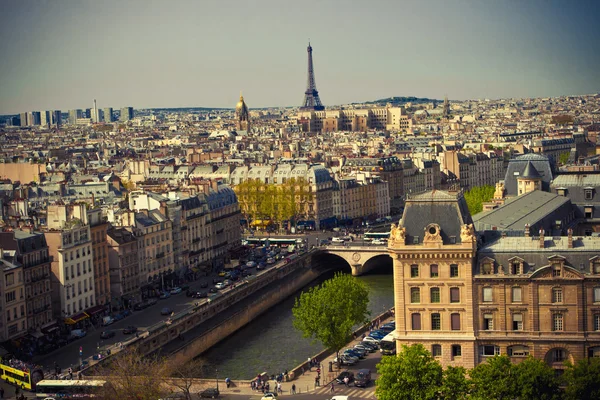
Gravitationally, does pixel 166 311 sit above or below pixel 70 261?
below

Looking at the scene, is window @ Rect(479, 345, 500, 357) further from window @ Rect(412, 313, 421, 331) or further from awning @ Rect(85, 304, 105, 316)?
awning @ Rect(85, 304, 105, 316)

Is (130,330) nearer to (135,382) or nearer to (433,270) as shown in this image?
(135,382)

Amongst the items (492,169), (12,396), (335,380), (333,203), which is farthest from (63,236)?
(492,169)

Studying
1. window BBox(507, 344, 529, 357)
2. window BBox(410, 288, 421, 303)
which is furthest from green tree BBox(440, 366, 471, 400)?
window BBox(410, 288, 421, 303)

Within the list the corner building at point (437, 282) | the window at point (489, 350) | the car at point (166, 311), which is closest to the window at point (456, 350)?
the corner building at point (437, 282)

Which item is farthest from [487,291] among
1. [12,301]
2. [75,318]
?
A: [75,318]

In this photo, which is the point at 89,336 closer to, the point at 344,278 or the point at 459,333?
the point at 344,278
